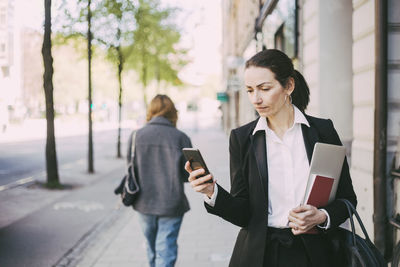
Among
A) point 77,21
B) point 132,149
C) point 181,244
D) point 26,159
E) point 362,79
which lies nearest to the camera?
point 132,149

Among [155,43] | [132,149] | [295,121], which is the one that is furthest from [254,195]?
[155,43]

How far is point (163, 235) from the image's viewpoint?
152 inches

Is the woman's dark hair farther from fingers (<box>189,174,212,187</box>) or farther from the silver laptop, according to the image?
fingers (<box>189,174,212,187</box>)

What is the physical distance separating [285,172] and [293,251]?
351mm

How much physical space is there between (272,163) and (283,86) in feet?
1.17

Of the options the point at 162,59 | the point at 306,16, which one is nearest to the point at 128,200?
the point at 306,16

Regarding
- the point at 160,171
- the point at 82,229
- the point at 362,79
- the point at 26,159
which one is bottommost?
the point at 82,229

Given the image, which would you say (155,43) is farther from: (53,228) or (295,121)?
(295,121)

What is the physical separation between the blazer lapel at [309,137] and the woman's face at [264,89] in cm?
18

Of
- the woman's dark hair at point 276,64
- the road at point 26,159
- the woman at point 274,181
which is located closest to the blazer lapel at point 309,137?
the woman at point 274,181

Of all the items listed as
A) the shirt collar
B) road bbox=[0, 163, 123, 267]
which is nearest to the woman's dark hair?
the shirt collar

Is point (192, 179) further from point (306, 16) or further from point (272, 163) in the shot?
point (306, 16)

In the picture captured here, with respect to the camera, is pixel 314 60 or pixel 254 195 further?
pixel 314 60

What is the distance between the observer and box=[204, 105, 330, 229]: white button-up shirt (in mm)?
1953
